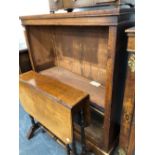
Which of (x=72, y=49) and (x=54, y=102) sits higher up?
(x=72, y=49)

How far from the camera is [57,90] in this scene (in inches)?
41.2

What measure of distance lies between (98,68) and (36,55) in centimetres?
83

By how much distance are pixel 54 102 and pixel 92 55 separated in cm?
63

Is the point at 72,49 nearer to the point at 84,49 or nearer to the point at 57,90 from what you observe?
the point at 84,49

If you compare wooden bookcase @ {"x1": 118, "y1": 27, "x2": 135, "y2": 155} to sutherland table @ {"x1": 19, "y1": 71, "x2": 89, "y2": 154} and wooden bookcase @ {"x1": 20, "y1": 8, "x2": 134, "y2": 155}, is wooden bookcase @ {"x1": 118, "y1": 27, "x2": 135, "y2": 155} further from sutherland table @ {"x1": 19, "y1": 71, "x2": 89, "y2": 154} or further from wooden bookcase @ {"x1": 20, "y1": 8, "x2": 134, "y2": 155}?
sutherland table @ {"x1": 19, "y1": 71, "x2": 89, "y2": 154}

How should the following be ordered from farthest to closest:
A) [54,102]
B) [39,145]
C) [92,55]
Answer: [39,145] → [92,55] → [54,102]

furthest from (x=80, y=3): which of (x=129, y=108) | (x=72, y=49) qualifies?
(x=129, y=108)

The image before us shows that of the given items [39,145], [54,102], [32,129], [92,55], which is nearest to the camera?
[54,102]

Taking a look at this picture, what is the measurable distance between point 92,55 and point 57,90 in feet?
1.76

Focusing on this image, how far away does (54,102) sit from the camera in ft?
3.18

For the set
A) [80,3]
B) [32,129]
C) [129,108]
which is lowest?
[32,129]

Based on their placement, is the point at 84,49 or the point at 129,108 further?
the point at 84,49

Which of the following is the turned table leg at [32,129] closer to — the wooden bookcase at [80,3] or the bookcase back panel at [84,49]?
the bookcase back panel at [84,49]

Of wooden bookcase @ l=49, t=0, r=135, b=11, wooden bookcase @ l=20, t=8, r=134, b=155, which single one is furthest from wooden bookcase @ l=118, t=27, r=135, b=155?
wooden bookcase @ l=49, t=0, r=135, b=11
